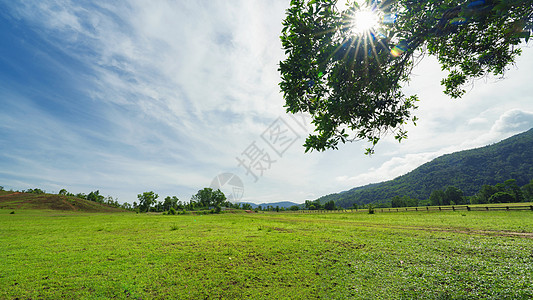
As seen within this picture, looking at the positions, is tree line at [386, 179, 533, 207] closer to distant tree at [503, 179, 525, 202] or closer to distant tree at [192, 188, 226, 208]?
distant tree at [503, 179, 525, 202]

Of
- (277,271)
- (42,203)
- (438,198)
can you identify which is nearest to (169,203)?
(42,203)

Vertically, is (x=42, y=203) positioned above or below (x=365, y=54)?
below

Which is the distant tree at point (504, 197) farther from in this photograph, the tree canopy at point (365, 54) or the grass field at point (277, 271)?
the tree canopy at point (365, 54)

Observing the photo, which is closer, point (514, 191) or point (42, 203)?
point (42, 203)

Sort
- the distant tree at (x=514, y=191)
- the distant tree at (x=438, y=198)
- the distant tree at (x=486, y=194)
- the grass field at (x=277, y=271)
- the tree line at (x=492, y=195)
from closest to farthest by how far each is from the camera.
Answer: the grass field at (x=277, y=271) → the tree line at (x=492, y=195) → the distant tree at (x=514, y=191) → the distant tree at (x=486, y=194) → the distant tree at (x=438, y=198)

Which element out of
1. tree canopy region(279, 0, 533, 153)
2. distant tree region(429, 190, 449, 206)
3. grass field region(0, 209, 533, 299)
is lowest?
distant tree region(429, 190, 449, 206)

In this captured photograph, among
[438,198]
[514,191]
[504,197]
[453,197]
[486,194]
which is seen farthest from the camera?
[438,198]

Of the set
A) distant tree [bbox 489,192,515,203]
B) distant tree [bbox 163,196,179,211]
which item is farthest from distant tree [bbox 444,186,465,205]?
distant tree [bbox 163,196,179,211]

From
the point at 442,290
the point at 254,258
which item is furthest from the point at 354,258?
the point at 254,258

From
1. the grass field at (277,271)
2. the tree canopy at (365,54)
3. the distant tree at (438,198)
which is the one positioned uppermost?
the tree canopy at (365,54)

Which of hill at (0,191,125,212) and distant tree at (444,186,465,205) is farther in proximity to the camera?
distant tree at (444,186,465,205)

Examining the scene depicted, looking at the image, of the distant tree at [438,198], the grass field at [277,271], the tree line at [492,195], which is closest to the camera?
the grass field at [277,271]

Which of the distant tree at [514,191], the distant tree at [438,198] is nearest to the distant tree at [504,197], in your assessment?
the distant tree at [514,191]

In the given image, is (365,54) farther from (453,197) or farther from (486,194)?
(486,194)
